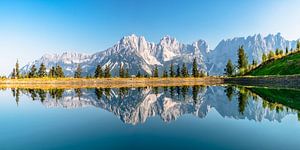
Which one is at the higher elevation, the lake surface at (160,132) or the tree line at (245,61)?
the tree line at (245,61)

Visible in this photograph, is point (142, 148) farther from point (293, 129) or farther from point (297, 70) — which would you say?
point (297, 70)

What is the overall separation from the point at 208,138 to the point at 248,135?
134 inches

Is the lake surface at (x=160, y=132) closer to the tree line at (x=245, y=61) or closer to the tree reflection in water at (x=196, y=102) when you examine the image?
the tree reflection in water at (x=196, y=102)

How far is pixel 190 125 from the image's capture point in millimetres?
26828

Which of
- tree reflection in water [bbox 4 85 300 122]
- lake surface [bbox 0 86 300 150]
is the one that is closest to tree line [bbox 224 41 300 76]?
tree reflection in water [bbox 4 85 300 122]

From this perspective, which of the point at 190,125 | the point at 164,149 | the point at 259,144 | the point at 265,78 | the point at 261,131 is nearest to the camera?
the point at 164,149

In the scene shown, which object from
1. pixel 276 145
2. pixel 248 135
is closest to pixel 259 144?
pixel 276 145

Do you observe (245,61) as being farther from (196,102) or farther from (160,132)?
(160,132)

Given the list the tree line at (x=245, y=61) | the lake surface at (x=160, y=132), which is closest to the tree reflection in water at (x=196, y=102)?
the lake surface at (x=160, y=132)

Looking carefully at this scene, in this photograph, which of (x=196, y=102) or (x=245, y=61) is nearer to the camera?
(x=196, y=102)

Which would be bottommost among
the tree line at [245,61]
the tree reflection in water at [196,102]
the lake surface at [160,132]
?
the lake surface at [160,132]

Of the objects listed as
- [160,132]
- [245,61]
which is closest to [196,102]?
[160,132]

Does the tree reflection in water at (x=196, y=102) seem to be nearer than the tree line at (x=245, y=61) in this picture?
Yes

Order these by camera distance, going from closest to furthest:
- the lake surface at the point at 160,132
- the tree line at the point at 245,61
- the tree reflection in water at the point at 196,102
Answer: the lake surface at the point at 160,132 < the tree reflection in water at the point at 196,102 < the tree line at the point at 245,61
